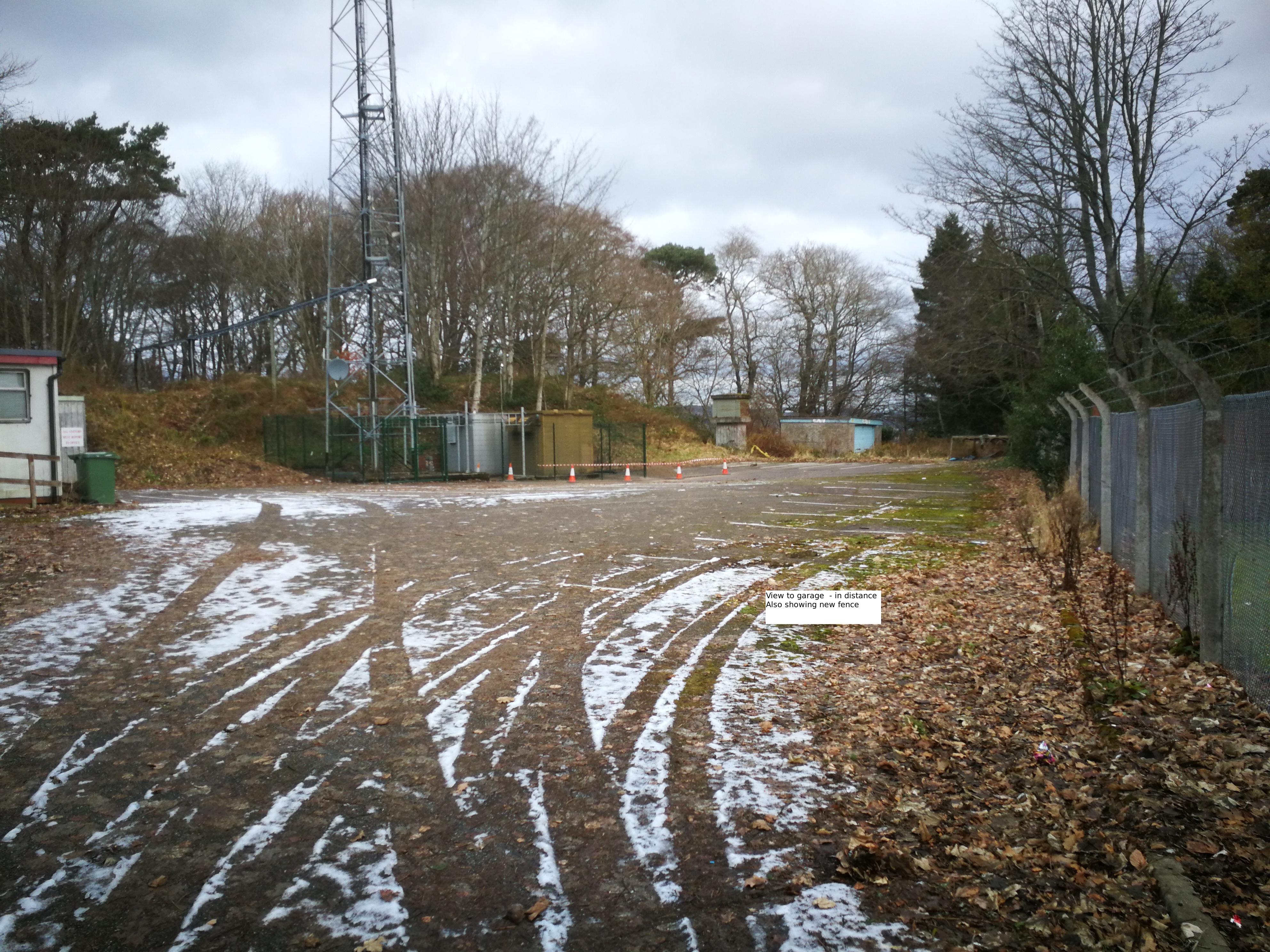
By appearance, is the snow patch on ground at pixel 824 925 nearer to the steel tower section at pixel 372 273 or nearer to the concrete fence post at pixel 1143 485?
the concrete fence post at pixel 1143 485

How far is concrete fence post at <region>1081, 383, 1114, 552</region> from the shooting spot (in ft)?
34.6

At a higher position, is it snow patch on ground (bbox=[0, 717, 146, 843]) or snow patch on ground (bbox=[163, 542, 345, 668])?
snow patch on ground (bbox=[163, 542, 345, 668])

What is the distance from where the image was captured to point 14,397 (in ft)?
57.2

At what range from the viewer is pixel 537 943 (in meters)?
3.15

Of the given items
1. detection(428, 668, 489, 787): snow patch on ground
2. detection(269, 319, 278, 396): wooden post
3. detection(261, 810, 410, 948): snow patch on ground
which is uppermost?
detection(269, 319, 278, 396): wooden post

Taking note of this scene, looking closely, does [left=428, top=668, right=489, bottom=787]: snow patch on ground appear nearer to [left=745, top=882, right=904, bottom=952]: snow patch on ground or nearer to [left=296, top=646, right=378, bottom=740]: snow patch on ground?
[left=296, top=646, right=378, bottom=740]: snow patch on ground

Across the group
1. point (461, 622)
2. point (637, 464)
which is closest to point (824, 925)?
point (461, 622)

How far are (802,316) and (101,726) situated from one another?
2149 inches

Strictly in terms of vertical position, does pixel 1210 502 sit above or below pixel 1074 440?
below

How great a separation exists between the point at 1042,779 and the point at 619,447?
33.6 meters

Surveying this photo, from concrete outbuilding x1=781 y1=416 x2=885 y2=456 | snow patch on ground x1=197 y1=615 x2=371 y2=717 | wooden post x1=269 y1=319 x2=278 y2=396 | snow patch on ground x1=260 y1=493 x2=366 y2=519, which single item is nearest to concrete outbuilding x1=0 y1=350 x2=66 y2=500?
snow patch on ground x1=260 y1=493 x2=366 y2=519

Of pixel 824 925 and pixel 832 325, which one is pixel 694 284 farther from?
pixel 824 925

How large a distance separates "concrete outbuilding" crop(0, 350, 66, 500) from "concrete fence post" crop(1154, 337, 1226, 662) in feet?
59.8

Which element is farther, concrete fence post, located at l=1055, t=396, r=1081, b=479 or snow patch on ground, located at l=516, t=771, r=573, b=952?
concrete fence post, located at l=1055, t=396, r=1081, b=479
